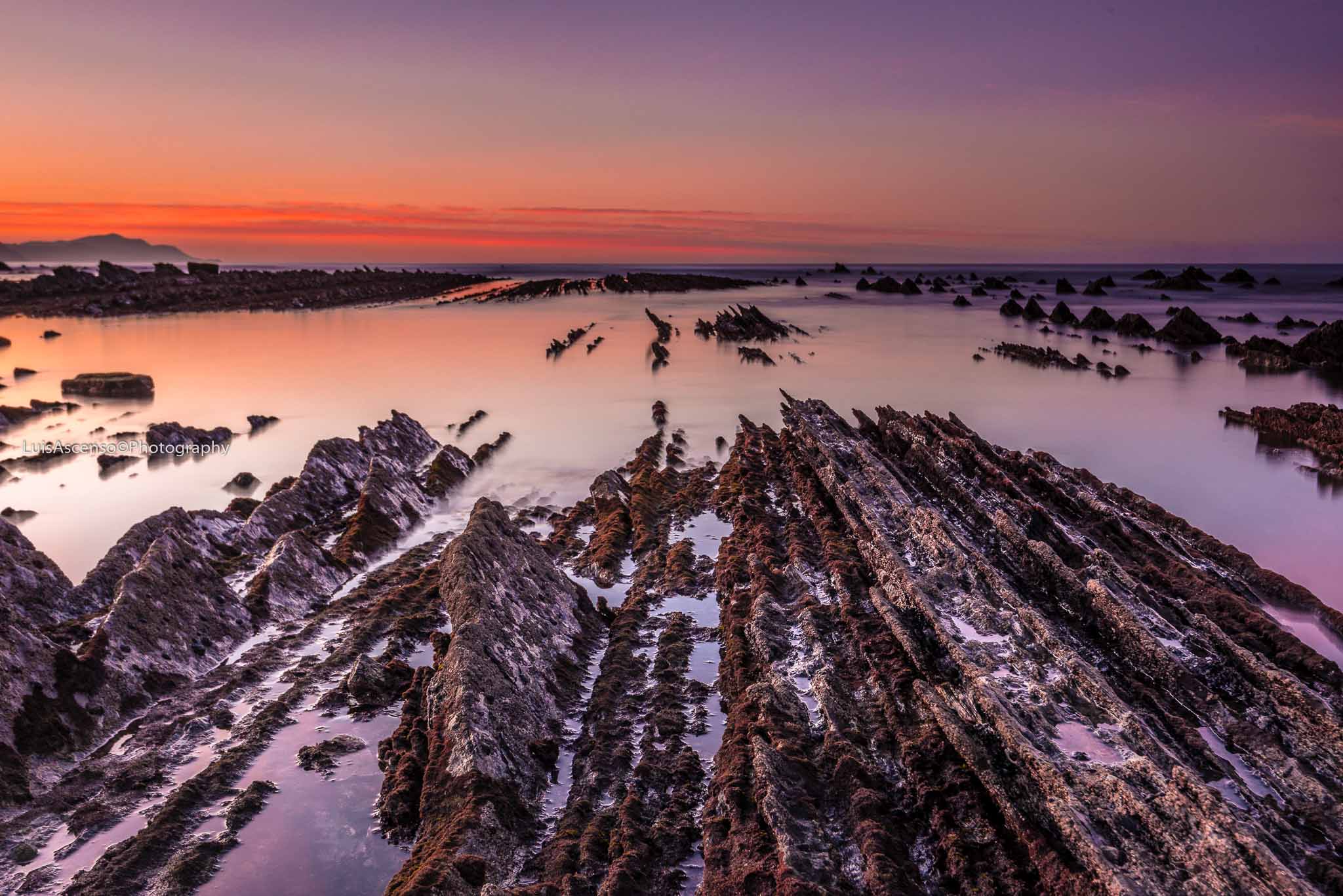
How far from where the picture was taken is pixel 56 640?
7219mm

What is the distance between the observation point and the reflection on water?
1315 cm

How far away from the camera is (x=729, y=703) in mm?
6594

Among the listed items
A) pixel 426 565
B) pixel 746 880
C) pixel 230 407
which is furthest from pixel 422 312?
pixel 746 880

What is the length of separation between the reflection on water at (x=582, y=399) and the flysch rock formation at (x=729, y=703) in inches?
143

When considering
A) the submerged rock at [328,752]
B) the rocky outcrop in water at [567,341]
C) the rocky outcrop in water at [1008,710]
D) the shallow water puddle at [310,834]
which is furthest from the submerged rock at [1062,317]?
the shallow water puddle at [310,834]

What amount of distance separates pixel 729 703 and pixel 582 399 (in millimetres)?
17916

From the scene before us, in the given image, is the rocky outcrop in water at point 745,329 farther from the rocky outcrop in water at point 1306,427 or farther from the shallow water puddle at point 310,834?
the shallow water puddle at point 310,834

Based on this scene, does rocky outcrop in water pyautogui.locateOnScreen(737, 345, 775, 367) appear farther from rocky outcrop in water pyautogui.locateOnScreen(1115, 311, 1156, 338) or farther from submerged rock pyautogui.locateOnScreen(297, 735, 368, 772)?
submerged rock pyautogui.locateOnScreen(297, 735, 368, 772)

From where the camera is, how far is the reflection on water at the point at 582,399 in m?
13.1

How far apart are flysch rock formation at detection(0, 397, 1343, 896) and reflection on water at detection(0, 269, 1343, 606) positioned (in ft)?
11.9

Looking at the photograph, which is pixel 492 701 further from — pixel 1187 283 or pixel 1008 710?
pixel 1187 283

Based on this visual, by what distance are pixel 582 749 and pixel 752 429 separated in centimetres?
1213

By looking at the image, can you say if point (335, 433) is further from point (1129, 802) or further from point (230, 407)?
point (1129, 802)

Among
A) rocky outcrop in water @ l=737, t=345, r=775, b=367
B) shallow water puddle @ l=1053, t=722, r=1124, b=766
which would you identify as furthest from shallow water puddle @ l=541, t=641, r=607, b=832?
rocky outcrop in water @ l=737, t=345, r=775, b=367
